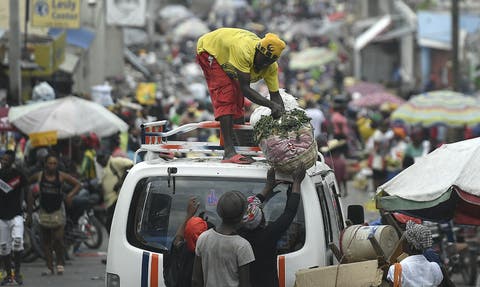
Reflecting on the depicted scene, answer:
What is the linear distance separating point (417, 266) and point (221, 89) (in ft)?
6.27

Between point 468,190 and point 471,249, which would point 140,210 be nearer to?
point 468,190

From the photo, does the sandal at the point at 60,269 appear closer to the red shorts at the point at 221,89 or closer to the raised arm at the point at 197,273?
the red shorts at the point at 221,89

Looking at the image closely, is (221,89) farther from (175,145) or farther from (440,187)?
(440,187)

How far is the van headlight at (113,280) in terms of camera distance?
8.50 metres

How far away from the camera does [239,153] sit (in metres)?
9.12

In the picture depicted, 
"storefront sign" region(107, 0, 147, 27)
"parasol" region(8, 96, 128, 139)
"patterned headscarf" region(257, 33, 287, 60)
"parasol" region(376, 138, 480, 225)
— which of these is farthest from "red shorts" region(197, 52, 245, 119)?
"storefront sign" region(107, 0, 147, 27)

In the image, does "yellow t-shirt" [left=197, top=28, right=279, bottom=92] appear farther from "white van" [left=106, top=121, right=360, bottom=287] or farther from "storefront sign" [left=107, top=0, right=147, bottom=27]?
"storefront sign" [left=107, top=0, right=147, bottom=27]

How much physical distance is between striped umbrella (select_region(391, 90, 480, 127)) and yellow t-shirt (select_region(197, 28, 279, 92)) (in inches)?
628

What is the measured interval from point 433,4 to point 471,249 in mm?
32822

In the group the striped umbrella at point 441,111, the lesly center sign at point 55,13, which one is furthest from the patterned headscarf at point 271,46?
the striped umbrella at point 441,111

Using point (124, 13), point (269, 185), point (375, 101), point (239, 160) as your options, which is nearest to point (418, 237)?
point (269, 185)

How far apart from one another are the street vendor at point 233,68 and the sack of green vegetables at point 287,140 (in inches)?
11.2

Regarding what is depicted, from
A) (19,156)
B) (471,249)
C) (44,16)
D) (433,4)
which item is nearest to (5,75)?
(44,16)

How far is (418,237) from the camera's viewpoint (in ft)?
27.9
